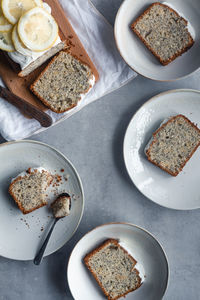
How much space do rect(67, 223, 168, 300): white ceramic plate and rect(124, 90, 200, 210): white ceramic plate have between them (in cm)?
29

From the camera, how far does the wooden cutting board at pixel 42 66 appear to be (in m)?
2.31

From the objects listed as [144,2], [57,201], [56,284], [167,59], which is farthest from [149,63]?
[56,284]

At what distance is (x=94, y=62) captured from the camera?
7.91ft

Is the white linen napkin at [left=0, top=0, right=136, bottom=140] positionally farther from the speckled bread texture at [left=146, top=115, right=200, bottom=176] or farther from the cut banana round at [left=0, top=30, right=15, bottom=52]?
the speckled bread texture at [left=146, top=115, right=200, bottom=176]

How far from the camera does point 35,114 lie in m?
2.29

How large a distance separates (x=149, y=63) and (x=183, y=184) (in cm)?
88

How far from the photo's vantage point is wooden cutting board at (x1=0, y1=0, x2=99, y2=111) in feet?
7.57

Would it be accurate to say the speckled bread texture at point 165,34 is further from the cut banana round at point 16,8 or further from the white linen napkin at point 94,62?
→ the cut banana round at point 16,8

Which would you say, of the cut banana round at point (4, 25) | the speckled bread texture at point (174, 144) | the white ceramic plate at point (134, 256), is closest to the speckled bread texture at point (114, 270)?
the white ceramic plate at point (134, 256)

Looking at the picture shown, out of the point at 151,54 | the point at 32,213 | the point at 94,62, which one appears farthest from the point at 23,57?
the point at 32,213

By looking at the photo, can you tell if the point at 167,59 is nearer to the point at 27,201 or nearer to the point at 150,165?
the point at 150,165

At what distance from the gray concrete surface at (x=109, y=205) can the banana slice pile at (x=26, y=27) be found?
57 cm

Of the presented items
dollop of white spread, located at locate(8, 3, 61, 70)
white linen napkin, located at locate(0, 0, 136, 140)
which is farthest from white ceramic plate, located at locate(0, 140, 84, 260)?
dollop of white spread, located at locate(8, 3, 61, 70)

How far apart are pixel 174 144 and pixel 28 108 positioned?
1020 millimetres
